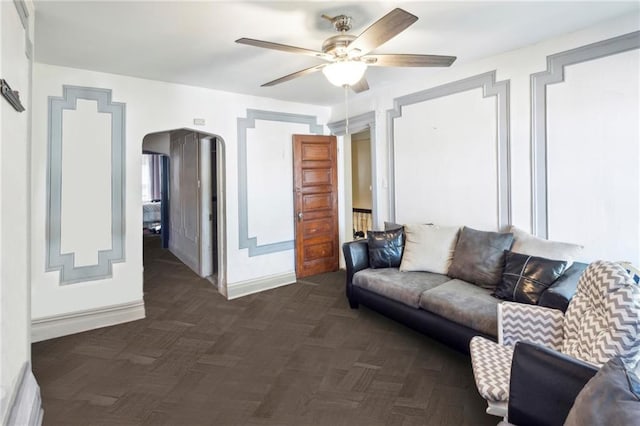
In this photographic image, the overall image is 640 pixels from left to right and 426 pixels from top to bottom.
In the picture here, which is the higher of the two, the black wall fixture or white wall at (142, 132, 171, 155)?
white wall at (142, 132, 171, 155)

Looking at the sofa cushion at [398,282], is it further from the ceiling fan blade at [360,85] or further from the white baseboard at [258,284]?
the ceiling fan blade at [360,85]

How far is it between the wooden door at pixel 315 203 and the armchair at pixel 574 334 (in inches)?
118

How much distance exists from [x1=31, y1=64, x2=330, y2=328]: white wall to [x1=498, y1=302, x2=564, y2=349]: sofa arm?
3005 mm

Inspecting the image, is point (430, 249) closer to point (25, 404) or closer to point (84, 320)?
point (25, 404)

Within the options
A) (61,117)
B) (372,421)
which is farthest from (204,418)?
(61,117)

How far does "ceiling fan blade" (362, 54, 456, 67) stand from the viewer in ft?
7.04

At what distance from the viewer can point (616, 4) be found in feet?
7.13

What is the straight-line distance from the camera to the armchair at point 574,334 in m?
1.34

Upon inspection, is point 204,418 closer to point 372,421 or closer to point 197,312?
point 372,421

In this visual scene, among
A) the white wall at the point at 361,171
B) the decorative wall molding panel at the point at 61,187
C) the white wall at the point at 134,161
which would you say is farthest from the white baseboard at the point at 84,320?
the white wall at the point at 361,171

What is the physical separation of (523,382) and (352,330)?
6.02 feet

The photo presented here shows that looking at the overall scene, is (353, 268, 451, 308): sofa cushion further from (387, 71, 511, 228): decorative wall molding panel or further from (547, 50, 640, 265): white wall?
(547, 50, 640, 265): white wall

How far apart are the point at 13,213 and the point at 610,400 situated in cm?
247

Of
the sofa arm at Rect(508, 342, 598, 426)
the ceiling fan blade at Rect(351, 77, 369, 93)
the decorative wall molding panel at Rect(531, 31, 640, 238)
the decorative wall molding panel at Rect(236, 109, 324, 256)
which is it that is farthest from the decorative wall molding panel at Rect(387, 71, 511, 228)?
the decorative wall molding panel at Rect(236, 109, 324, 256)
